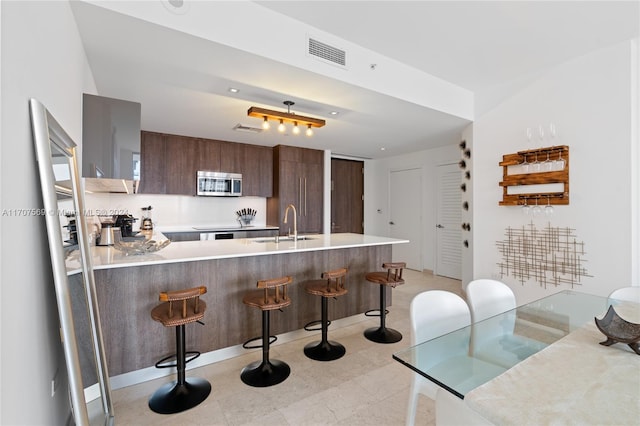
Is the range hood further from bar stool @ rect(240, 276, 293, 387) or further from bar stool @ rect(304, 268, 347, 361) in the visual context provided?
bar stool @ rect(304, 268, 347, 361)

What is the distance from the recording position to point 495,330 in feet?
5.15

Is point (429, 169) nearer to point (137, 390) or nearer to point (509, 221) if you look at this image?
point (509, 221)

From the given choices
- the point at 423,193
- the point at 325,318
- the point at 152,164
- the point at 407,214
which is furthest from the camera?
the point at 407,214

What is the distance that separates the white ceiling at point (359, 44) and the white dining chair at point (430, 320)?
1.91 meters

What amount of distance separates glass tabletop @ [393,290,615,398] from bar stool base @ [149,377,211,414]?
1.53 meters

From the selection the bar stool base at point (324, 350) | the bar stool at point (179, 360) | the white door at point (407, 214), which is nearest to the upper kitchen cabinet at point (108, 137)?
the bar stool at point (179, 360)

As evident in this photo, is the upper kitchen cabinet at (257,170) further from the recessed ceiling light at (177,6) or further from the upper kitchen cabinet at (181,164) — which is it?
the recessed ceiling light at (177,6)

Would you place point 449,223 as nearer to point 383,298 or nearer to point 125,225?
point 383,298

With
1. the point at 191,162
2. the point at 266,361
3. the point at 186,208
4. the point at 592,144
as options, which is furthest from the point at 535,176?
the point at 186,208

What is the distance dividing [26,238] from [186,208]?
4.27m

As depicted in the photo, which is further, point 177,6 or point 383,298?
point 383,298

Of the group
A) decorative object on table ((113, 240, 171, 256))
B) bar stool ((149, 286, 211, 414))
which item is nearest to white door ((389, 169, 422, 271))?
bar stool ((149, 286, 211, 414))

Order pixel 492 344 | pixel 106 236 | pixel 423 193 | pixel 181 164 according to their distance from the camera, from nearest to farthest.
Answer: pixel 492 344
pixel 106 236
pixel 181 164
pixel 423 193

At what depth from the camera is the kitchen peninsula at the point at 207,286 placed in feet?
6.88
